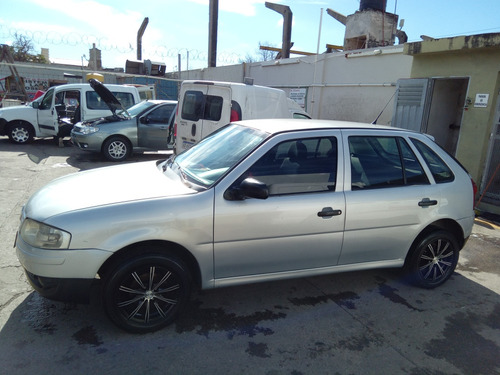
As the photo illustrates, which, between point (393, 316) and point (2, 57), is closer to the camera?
point (393, 316)

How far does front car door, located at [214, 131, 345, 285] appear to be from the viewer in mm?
2998

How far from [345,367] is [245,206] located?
1397 millimetres

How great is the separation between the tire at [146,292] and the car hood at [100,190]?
20.0 inches

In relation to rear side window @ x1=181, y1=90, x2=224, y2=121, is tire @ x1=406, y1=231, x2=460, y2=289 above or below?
below

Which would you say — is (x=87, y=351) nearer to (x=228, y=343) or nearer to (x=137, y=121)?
(x=228, y=343)

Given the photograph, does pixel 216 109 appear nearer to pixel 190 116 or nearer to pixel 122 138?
pixel 190 116

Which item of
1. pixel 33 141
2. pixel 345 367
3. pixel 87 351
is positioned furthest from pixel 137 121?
pixel 345 367

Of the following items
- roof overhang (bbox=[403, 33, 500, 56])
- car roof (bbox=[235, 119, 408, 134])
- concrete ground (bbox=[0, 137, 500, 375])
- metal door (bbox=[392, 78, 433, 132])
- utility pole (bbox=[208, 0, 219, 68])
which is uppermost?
utility pole (bbox=[208, 0, 219, 68])

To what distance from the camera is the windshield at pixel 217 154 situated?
3219mm

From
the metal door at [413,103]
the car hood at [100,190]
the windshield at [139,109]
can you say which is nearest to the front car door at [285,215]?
the car hood at [100,190]

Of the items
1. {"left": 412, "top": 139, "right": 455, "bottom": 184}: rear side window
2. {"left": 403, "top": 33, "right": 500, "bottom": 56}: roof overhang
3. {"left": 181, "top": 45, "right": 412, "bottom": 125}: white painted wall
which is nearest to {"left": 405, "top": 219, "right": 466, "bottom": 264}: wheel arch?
{"left": 412, "top": 139, "right": 455, "bottom": 184}: rear side window

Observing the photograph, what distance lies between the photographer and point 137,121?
10180 mm

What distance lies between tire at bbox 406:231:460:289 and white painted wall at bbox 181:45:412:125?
675 centimetres

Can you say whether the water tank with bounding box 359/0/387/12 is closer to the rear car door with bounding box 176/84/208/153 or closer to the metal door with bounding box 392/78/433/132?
the metal door with bounding box 392/78/433/132
